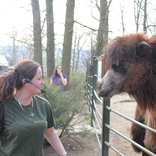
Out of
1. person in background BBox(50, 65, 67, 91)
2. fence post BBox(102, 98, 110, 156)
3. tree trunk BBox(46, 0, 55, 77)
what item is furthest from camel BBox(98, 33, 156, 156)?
tree trunk BBox(46, 0, 55, 77)

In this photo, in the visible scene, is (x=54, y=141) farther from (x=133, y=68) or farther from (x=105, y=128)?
(x=105, y=128)

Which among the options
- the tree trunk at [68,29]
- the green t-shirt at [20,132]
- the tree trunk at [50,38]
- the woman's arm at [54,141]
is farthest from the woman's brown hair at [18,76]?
the tree trunk at [50,38]

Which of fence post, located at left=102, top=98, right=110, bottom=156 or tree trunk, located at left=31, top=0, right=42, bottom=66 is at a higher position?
tree trunk, located at left=31, top=0, right=42, bottom=66

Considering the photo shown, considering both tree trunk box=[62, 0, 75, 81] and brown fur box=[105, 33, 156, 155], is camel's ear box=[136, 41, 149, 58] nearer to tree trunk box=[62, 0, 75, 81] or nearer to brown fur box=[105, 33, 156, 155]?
brown fur box=[105, 33, 156, 155]

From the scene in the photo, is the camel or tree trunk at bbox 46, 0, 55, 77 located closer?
the camel

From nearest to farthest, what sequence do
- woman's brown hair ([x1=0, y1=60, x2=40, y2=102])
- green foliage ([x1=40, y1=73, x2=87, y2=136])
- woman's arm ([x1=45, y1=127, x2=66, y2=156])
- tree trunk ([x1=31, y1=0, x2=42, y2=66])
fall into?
woman's brown hair ([x1=0, y1=60, x2=40, y2=102]) < woman's arm ([x1=45, y1=127, x2=66, y2=156]) < green foliage ([x1=40, y1=73, x2=87, y2=136]) < tree trunk ([x1=31, y1=0, x2=42, y2=66])

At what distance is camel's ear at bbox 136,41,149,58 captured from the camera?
248 cm

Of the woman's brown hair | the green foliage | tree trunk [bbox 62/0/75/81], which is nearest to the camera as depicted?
the woman's brown hair

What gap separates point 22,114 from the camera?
7.34 ft

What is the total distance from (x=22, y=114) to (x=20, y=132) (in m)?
0.19

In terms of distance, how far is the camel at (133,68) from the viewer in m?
2.52

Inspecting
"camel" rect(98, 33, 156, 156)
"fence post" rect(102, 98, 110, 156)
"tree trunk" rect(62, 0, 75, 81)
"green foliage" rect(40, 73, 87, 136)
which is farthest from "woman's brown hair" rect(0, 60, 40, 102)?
"tree trunk" rect(62, 0, 75, 81)

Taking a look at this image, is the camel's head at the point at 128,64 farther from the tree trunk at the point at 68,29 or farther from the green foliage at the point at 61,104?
the tree trunk at the point at 68,29

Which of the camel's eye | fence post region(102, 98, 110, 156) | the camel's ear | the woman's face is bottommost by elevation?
fence post region(102, 98, 110, 156)
